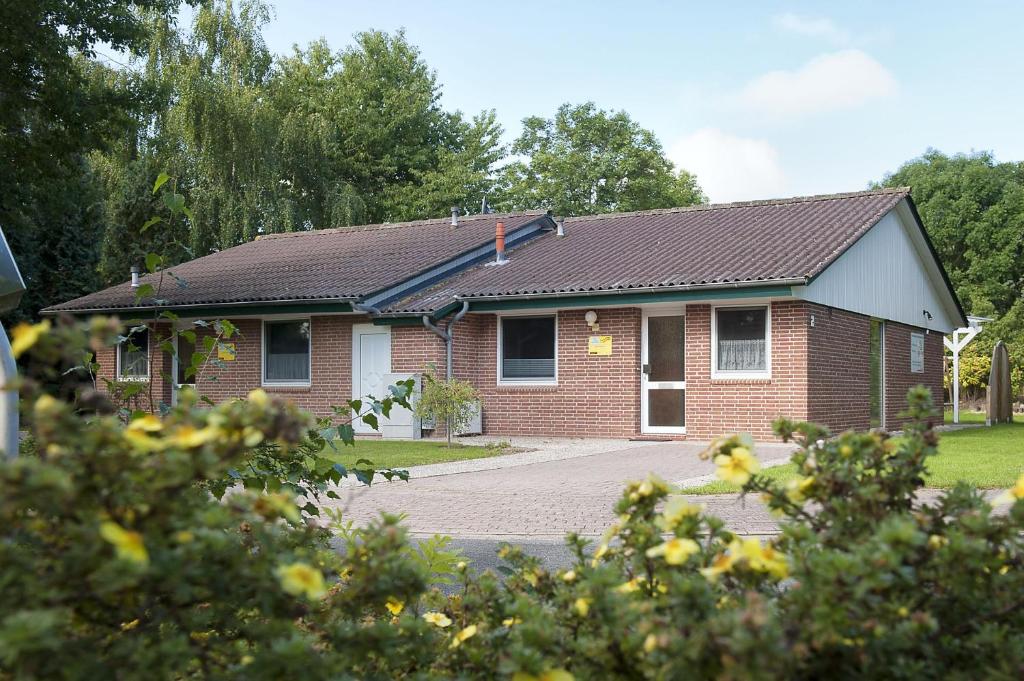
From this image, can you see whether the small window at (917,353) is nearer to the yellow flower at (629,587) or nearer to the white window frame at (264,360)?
the white window frame at (264,360)

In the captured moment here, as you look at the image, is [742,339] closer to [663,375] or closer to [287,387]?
[663,375]

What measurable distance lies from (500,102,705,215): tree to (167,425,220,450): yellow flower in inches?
1708

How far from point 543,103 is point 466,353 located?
30331 mm

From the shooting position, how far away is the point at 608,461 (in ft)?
48.3

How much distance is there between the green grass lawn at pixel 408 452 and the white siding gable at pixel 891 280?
19.5 feet

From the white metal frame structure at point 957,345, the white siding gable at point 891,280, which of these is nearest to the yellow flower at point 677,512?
the white siding gable at point 891,280

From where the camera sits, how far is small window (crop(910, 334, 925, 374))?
24109 millimetres

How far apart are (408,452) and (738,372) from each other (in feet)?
20.2

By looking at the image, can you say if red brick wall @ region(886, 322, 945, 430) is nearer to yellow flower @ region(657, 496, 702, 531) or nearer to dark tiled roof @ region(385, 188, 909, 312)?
dark tiled roof @ region(385, 188, 909, 312)

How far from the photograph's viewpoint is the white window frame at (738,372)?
1794 cm

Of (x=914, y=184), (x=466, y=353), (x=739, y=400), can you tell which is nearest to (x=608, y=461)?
(x=739, y=400)

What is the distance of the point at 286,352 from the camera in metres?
22.0

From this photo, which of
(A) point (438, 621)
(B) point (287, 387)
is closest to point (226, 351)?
(A) point (438, 621)

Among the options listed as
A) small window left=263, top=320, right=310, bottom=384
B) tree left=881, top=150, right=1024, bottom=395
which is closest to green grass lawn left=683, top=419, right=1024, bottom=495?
small window left=263, top=320, right=310, bottom=384
